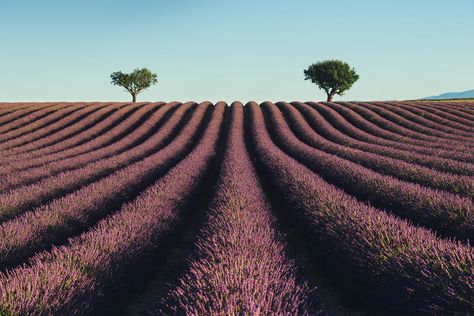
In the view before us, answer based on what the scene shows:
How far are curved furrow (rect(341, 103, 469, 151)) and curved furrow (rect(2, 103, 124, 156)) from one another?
17.6 metres

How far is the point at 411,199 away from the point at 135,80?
183 ft

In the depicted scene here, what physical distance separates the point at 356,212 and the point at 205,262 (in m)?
2.35

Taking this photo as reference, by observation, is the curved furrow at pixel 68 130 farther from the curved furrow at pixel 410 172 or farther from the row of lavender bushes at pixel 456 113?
the row of lavender bushes at pixel 456 113

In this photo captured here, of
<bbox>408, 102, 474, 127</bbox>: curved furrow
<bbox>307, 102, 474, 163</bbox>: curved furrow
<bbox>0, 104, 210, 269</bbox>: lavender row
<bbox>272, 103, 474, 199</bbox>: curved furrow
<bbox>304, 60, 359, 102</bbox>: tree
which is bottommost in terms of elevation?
<bbox>0, 104, 210, 269</bbox>: lavender row

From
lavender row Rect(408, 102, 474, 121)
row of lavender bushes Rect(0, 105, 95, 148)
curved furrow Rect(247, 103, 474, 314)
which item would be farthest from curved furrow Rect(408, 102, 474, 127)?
row of lavender bushes Rect(0, 105, 95, 148)

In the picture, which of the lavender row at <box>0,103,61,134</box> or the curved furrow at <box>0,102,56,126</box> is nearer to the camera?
the lavender row at <box>0,103,61,134</box>

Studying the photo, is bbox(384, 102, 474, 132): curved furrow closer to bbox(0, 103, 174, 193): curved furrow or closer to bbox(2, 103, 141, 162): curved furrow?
bbox(0, 103, 174, 193): curved furrow

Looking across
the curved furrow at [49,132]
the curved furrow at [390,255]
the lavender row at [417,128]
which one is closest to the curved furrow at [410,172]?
the curved furrow at [390,255]

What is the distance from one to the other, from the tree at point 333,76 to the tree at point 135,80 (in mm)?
26875

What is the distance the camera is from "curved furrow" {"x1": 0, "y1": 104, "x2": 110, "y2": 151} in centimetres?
1735

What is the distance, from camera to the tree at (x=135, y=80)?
183 feet

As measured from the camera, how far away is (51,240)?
4816mm

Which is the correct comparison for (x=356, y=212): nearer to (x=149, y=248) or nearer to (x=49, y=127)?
(x=149, y=248)

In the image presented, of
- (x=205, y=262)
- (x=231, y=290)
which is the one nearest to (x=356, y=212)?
(x=205, y=262)
